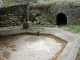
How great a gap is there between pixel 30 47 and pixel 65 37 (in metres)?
2.51

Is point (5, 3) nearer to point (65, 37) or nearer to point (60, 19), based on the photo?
point (65, 37)

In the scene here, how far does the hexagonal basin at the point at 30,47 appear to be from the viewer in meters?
9.02

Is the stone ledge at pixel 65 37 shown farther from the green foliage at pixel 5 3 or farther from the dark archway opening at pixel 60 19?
the dark archway opening at pixel 60 19

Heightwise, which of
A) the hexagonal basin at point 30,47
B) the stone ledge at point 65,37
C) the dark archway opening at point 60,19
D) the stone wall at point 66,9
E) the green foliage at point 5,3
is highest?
the green foliage at point 5,3

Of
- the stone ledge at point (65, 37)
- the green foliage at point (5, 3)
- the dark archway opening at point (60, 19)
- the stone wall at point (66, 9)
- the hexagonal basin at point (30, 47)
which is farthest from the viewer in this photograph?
the dark archway opening at point (60, 19)

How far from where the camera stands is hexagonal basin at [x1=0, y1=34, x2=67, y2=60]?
29.6 feet

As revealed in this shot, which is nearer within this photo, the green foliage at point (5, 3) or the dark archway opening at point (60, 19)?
the green foliage at point (5, 3)

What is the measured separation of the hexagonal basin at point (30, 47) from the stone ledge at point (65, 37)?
16.0 inches

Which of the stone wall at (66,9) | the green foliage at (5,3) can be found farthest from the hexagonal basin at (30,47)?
the stone wall at (66,9)

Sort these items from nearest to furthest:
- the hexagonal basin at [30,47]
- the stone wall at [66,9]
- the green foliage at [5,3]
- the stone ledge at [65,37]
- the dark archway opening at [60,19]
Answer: the stone ledge at [65,37] → the hexagonal basin at [30,47] → the green foliage at [5,3] → the stone wall at [66,9] → the dark archway opening at [60,19]

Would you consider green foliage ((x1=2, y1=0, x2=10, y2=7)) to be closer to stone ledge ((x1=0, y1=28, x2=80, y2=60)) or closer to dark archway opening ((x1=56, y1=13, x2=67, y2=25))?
stone ledge ((x1=0, y1=28, x2=80, y2=60))

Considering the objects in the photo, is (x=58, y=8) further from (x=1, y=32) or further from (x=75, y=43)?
(x=75, y=43)

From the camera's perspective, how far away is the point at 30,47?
1040cm

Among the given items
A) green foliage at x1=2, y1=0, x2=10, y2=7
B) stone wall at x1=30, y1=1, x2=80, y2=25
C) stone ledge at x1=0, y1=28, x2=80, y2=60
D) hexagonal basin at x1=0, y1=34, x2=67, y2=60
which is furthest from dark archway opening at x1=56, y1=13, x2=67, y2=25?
green foliage at x1=2, y1=0, x2=10, y2=7
